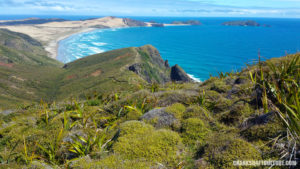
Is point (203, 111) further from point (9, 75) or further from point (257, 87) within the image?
point (9, 75)

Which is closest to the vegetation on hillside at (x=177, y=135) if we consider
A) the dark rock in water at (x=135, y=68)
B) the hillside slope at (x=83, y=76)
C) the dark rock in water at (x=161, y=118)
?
the dark rock in water at (x=161, y=118)

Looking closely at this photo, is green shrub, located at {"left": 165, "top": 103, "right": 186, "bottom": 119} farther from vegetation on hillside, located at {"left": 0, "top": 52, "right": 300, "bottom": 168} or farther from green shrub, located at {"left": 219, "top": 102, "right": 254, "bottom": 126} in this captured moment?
green shrub, located at {"left": 219, "top": 102, "right": 254, "bottom": 126}

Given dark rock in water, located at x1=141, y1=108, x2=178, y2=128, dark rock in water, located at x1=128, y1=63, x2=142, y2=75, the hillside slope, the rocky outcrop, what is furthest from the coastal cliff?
the rocky outcrop

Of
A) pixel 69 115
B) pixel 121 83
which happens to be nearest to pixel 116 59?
pixel 121 83

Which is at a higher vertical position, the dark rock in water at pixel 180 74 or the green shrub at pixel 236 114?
the green shrub at pixel 236 114

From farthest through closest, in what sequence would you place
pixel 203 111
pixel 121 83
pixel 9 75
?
pixel 9 75, pixel 121 83, pixel 203 111

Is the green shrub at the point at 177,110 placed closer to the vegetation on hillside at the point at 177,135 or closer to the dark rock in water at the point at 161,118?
the vegetation on hillside at the point at 177,135

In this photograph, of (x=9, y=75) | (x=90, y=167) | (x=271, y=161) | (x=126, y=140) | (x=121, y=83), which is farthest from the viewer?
(x=9, y=75)
